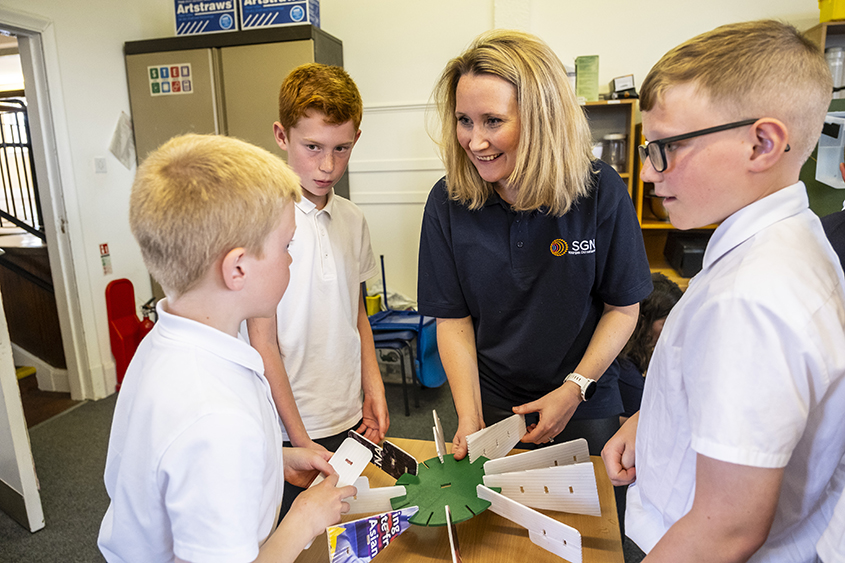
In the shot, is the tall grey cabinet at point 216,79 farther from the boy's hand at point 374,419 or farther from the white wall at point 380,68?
the boy's hand at point 374,419

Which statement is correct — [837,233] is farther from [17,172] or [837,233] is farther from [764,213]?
[17,172]

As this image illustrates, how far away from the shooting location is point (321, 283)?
133 cm

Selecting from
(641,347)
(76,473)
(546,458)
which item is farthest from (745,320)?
(76,473)

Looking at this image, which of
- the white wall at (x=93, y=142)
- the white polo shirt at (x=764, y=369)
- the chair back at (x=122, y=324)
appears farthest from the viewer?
the chair back at (x=122, y=324)

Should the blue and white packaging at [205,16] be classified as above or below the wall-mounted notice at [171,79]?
above

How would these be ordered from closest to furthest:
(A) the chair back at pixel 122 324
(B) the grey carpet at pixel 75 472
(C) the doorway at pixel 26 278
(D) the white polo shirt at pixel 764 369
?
(D) the white polo shirt at pixel 764 369 → (B) the grey carpet at pixel 75 472 → (A) the chair back at pixel 122 324 → (C) the doorway at pixel 26 278

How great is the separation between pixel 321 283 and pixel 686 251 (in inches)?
107

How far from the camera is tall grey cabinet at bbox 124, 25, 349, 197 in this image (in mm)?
3361

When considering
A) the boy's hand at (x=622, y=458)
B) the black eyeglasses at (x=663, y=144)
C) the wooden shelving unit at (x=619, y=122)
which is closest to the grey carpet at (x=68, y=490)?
the boy's hand at (x=622, y=458)

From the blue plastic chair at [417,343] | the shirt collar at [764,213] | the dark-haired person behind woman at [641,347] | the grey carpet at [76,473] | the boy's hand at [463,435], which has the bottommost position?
the grey carpet at [76,473]

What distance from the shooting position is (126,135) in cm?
363

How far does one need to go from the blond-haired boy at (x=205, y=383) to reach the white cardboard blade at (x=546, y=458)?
1.08 ft

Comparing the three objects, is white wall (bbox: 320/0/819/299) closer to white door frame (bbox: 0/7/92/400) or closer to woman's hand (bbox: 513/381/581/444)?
white door frame (bbox: 0/7/92/400)

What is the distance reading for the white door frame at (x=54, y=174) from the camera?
3.05 m
